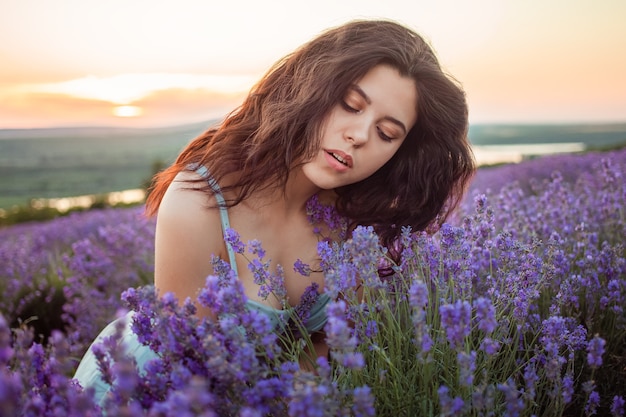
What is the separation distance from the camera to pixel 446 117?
2.35m

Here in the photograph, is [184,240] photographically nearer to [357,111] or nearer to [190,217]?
[190,217]

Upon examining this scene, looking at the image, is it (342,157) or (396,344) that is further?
Answer: (342,157)

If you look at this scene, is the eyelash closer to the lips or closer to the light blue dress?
the lips

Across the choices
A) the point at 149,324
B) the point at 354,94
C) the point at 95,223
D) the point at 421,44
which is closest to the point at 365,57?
the point at 354,94

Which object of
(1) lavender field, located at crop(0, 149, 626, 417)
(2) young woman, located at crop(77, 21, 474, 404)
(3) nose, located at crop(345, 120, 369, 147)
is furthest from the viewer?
(2) young woman, located at crop(77, 21, 474, 404)

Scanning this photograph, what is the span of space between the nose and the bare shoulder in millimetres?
612

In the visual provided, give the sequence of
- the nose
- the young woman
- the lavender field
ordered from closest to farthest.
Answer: the lavender field
the nose
the young woman

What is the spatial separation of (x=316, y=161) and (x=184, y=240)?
1.89ft

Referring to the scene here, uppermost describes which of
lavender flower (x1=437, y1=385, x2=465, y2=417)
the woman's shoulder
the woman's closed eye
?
the woman's closed eye

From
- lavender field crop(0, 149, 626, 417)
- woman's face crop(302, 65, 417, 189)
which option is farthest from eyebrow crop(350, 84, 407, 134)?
lavender field crop(0, 149, 626, 417)

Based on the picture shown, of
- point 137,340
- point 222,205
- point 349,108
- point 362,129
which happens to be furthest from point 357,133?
point 137,340

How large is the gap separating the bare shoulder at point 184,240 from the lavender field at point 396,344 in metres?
0.41

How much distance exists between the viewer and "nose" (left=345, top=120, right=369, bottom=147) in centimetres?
197

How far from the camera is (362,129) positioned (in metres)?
1.98
